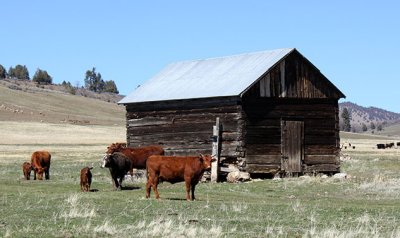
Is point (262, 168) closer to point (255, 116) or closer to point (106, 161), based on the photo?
point (255, 116)

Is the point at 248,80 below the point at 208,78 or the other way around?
below

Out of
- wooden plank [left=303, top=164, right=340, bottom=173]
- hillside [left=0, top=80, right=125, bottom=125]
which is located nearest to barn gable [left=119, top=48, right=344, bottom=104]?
wooden plank [left=303, top=164, right=340, bottom=173]

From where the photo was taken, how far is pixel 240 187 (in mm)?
30703

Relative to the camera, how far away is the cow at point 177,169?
23.0 metres

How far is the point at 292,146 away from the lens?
36.1 metres

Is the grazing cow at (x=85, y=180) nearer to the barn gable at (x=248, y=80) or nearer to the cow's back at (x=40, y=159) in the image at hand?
the cow's back at (x=40, y=159)

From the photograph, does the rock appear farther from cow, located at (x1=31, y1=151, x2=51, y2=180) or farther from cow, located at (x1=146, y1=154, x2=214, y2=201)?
cow, located at (x1=146, y1=154, x2=214, y2=201)

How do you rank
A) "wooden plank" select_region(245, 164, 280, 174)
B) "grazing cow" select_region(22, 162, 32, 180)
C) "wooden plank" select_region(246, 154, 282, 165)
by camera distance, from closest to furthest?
"grazing cow" select_region(22, 162, 32, 180) → "wooden plank" select_region(245, 164, 280, 174) → "wooden plank" select_region(246, 154, 282, 165)

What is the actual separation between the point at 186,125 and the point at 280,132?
469 centimetres

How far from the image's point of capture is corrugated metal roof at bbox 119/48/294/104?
117ft

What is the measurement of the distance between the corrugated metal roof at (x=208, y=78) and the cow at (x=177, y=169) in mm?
11210

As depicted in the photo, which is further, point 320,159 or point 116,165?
point 320,159

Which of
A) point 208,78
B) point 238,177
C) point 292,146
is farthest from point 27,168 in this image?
point 292,146

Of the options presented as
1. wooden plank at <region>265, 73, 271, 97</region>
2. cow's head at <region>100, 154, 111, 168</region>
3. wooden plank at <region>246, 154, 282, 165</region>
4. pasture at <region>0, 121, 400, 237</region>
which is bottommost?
pasture at <region>0, 121, 400, 237</region>
